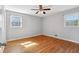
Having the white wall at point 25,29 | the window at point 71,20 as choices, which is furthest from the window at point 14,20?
the window at point 71,20

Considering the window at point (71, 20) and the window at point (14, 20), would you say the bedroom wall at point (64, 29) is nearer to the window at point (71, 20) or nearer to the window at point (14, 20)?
the window at point (71, 20)

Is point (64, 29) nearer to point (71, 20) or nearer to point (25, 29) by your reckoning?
point (71, 20)

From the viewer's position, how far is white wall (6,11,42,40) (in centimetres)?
128

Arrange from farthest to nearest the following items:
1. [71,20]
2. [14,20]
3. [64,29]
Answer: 1. [64,29]
2. [71,20]
3. [14,20]

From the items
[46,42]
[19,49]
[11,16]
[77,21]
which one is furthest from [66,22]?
[11,16]

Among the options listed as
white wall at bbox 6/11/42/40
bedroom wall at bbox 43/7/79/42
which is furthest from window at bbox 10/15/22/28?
bedroom wall at bbox 43/7/79/42

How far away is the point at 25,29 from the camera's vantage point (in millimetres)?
1581

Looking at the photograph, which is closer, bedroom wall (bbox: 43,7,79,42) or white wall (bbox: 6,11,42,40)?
white wall (bbox: 6,11,42,40)

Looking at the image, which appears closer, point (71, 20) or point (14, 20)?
point (14, 20)

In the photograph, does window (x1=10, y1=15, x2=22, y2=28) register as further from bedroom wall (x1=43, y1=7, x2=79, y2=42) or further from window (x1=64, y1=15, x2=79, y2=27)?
window (x1=64, y1=15, x2=79, y2=27)

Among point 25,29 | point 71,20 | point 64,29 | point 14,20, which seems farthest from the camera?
point 64,29

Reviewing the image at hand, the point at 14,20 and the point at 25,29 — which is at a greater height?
the point at 14,20

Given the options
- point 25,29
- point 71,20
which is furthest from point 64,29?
point 25,29

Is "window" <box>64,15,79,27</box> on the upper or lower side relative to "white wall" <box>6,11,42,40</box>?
upper
